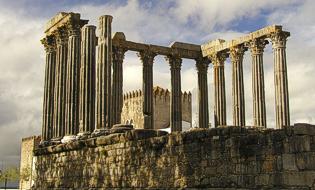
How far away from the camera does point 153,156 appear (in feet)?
40.3

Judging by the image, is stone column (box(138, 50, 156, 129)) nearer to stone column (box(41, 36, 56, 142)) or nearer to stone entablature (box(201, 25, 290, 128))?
stone entablature (box(201, 25, 290, 128))

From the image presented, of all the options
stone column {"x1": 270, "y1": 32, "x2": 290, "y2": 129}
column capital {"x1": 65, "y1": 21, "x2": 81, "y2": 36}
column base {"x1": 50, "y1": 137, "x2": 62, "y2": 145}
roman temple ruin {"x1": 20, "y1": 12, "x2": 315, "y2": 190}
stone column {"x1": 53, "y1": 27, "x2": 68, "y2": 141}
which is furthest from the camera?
stone column {"x1": 270, "y1": 32, "x2": 290, "y2": 129}

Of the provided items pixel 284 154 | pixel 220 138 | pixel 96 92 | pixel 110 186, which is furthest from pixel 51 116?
pixel 284 154

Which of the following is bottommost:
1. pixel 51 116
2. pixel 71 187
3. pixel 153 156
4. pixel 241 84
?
pixel 71 187

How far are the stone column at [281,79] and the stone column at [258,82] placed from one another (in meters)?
1.13

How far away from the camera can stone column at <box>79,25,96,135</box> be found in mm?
20839

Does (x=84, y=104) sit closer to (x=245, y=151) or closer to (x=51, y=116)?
(x=51, y=116)

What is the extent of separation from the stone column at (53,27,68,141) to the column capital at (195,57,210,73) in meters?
12.6

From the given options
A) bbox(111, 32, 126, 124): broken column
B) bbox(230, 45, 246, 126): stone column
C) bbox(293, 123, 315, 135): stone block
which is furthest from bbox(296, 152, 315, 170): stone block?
bbox(230, 45, 246, 126): stone column

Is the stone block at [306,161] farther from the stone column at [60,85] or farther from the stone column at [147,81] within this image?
the stone column at [147,81]

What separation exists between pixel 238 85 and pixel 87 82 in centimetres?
1251

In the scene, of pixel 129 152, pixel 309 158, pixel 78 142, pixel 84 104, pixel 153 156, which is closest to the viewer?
pixel 309 158

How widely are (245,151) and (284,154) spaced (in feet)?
3.00

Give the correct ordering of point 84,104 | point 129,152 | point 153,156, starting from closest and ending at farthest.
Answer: point 153,156, point 129,152, point 84,104
